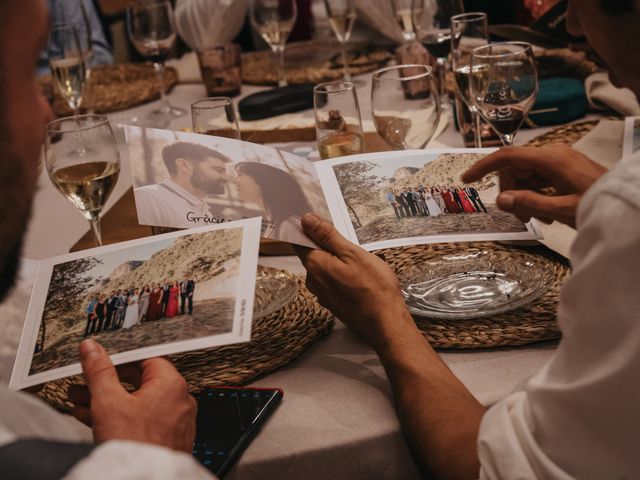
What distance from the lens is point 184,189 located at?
105 cm

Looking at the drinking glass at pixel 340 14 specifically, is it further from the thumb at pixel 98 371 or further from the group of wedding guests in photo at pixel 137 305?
the thumb at pixel 98 371

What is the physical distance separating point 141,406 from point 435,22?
118cm

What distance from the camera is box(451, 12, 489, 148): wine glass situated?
4.74 ft

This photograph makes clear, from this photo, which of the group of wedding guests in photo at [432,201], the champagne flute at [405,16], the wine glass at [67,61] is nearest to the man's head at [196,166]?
the group of wedding guests in photo at [432,201]

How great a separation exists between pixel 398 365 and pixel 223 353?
22cm

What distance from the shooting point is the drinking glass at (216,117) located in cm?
127

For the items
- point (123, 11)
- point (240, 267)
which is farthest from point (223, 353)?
point (123, 11)

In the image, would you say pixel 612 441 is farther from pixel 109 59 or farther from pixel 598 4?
pixel 109 59

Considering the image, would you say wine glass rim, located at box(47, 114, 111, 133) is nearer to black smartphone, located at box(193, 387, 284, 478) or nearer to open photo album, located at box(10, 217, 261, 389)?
open photo album, located at box(10, 217, 261, 389)

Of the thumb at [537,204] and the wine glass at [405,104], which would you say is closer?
the thumb at [537,204]

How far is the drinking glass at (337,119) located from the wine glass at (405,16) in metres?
0.55

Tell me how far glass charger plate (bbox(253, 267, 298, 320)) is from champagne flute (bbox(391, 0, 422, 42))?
89 centimetres

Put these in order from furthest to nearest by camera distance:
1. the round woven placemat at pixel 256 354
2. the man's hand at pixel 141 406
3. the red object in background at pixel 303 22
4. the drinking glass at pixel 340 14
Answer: the red object in background at pixel 303 22 → the drinking glass at pixel 340 14 → the round woven placemat at pixel 256 354 → the man's hand at pixel 141 406

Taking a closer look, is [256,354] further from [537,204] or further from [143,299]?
[537,204]
